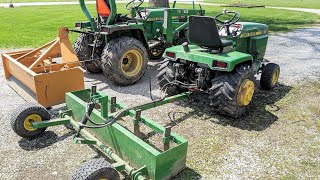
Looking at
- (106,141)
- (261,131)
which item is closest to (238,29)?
(261,131)

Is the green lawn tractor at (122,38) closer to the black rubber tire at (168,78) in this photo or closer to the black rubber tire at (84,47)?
the black rubber tire at (84,47)

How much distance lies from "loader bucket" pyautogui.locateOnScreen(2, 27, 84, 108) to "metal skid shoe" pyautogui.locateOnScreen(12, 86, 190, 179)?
616 mm

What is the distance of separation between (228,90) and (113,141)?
1.88 m

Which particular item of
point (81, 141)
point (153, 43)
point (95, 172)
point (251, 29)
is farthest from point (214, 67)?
point (153, 43)

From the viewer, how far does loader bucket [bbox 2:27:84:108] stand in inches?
177

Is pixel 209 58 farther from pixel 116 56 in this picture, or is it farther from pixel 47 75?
pixel 47 75

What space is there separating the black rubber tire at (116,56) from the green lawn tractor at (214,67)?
3.13ft

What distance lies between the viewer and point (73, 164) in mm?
3418

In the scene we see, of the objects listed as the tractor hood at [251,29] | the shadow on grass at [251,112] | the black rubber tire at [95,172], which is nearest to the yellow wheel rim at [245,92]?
the shadow on grass at [251,112]

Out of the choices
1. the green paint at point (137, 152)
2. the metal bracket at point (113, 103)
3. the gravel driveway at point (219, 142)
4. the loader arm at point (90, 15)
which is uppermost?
the loader arm at point (90, 15)

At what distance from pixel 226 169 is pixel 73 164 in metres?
1.73

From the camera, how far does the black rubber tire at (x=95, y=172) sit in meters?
2.59

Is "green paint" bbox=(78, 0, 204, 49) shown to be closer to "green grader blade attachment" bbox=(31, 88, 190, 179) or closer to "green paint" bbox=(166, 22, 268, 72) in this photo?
"green paint" bbox=(166, 22, 268, 72)

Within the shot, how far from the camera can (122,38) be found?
582 cm
